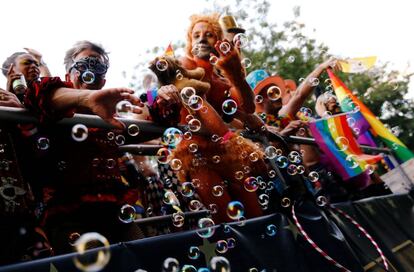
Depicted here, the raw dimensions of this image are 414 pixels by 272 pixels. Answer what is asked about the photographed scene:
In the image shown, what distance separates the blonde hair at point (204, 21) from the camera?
117 inches

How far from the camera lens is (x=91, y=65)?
2.38m

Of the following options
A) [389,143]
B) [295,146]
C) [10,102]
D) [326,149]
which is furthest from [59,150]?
[389,143]

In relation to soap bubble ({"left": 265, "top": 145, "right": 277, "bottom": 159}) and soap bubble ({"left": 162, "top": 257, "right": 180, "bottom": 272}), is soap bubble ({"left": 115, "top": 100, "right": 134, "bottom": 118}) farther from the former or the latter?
soap bubble ({"left": 265, "top": 145, "right": 277, "bottom": 159})

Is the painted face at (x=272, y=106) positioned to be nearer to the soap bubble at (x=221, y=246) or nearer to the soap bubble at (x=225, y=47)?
the soap bubble at (x=225, y=47)

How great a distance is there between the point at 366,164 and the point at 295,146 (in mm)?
949

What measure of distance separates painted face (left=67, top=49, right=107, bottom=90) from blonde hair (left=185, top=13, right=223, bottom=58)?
740 millimetres

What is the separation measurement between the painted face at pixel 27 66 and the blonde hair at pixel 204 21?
994mm

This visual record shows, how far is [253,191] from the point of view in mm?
2713

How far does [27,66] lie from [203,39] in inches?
44.6

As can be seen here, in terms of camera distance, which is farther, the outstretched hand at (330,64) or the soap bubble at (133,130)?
the outstretched hand at (330,64)

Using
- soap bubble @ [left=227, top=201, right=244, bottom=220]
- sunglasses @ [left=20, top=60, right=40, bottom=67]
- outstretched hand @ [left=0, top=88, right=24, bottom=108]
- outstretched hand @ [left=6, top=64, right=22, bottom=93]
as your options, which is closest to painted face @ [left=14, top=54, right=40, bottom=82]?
sunglasses @ [left=20, top=60, right=40, bottom=67]

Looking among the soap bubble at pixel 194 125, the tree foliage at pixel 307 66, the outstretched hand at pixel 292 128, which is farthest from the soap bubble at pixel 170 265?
the tree foliage at pixel 307 66

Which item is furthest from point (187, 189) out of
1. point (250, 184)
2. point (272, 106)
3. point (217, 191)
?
point (272, 106)

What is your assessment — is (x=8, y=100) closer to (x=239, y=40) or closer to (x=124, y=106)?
(x=124, y=106)
